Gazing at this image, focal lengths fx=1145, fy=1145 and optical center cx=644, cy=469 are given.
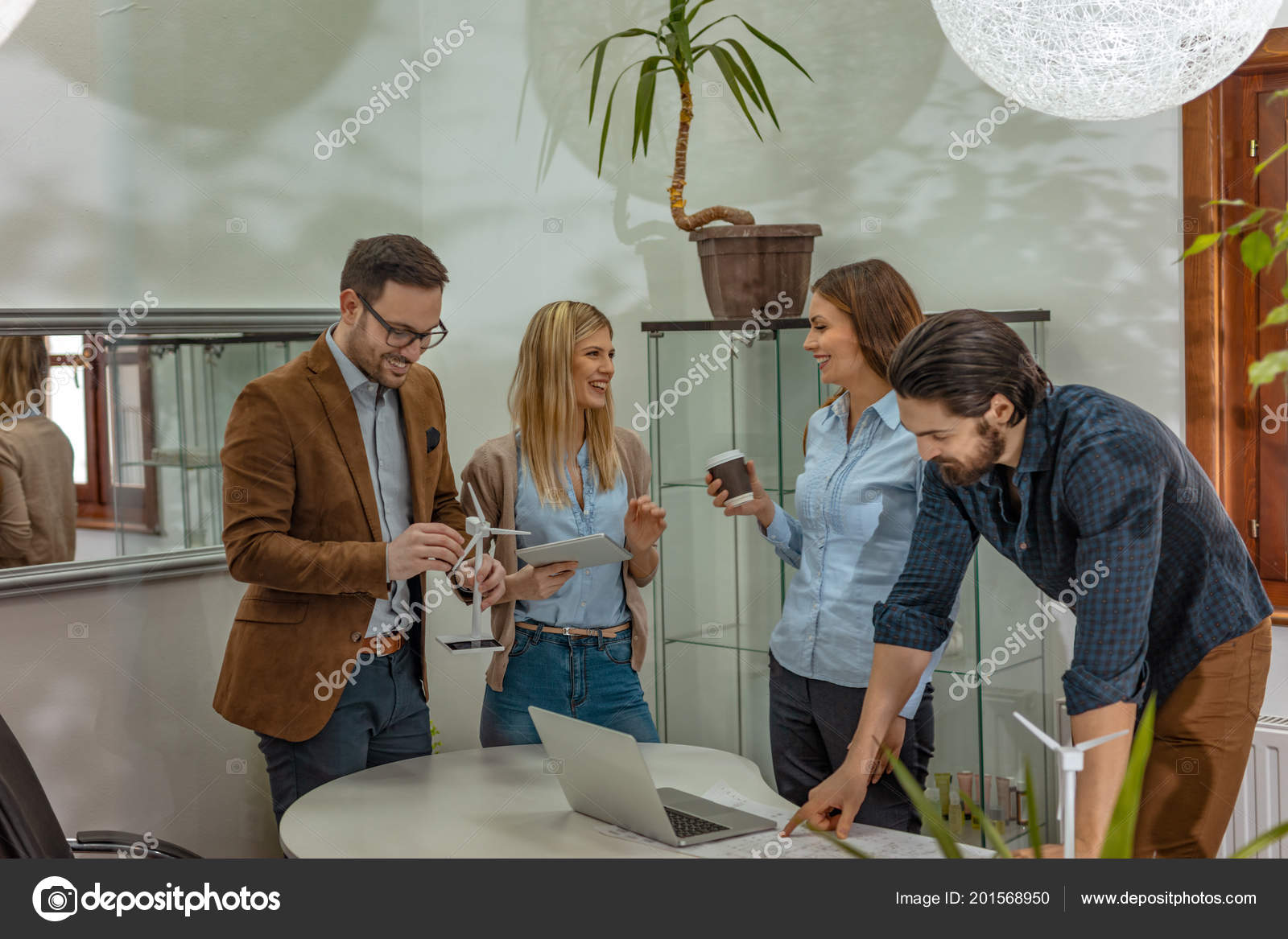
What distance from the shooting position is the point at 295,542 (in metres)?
2.27

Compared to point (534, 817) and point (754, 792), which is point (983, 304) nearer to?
point (754, 792)

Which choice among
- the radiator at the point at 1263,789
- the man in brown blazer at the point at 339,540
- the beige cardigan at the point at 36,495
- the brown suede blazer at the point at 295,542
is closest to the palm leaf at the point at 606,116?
the man in brown blazer at the point at 339,540

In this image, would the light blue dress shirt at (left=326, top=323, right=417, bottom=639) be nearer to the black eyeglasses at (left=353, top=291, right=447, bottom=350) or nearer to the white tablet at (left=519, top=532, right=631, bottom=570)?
the black eyeglasses at (left=353, top=291, right=447, bottom=350)

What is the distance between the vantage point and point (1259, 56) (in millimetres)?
2594

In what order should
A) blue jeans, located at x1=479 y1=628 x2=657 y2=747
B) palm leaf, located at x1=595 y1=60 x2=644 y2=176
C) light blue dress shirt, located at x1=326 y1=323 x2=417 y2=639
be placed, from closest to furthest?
light blue dress shirt, located at x1=326 y1=323 x2=417 y2=639 < blue jeans, located at x1=479 y1=628 x2=657 y2=747 < palm leaf, located at x1=595 y1=60 x2=644 y2=176

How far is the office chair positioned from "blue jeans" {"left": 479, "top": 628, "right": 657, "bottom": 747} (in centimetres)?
75

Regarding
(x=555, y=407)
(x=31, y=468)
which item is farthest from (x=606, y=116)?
(x=31, y=468)

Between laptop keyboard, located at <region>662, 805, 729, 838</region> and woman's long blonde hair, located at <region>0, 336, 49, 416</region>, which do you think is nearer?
laptop keyboard, located at <region>662, 805, 729, 838</region>

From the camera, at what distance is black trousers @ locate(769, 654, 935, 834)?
2.22 meters

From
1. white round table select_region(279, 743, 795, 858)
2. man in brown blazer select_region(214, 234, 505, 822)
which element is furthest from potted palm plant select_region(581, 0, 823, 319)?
white round table select_region(279, 743, 795, 858)

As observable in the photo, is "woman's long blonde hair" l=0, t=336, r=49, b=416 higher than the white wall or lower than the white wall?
lower
